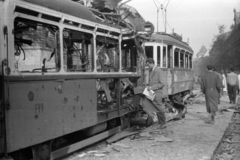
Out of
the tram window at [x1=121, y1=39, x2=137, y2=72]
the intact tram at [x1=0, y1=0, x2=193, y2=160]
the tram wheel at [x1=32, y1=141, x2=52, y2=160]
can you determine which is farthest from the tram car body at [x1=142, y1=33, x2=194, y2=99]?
the tram wheel at [x1=32, y1=141, x2=52, y2=160]

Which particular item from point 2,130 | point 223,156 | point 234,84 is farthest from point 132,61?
point 234,84

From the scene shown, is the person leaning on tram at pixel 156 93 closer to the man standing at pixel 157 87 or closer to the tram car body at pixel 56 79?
the man standing at pixel 157 87

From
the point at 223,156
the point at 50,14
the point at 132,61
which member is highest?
the point at 50,14

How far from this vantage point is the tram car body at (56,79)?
355 cm

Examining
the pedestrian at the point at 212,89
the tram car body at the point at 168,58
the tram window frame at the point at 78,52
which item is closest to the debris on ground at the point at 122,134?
the tram window frame at the point at 78,52

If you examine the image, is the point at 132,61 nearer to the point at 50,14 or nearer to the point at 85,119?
the point at 85,119

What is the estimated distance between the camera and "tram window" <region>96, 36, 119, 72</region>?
5859 mm

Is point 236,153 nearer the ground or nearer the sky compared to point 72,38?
nearer the ground

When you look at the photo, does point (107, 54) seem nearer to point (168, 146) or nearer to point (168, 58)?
point (168, 146)

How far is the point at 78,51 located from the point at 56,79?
63.3 inches

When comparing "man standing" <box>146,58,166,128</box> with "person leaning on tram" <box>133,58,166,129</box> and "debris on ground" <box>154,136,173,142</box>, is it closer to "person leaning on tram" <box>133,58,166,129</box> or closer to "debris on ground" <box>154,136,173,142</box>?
"person leaning on tram" <box>133,58,166,129</box>

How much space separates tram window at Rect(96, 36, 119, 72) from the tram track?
2800 millimetres

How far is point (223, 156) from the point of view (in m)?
5.78

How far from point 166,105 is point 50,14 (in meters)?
7.14
